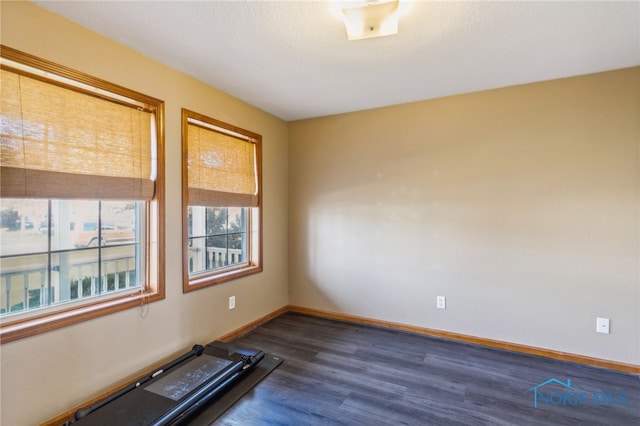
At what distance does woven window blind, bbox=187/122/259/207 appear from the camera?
2.72 m

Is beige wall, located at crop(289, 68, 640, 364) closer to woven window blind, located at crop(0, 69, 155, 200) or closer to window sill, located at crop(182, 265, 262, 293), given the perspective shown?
window sill, located at crop(182, 265, 262, 293)

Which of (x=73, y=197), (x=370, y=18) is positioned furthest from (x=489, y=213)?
(x=73, y=197)

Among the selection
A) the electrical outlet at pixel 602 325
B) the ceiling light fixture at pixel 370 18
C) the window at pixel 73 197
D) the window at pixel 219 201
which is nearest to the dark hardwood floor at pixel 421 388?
the electrical outlet at pixel 602 325

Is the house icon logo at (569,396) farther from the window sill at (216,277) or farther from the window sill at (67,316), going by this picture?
the window sill at (67,316)

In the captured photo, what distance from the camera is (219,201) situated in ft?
9.77

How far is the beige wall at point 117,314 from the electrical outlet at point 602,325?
3.12m

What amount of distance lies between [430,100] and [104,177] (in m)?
2.93

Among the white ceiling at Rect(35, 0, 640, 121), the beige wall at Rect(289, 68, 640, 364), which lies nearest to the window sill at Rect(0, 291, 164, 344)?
the white ceiling at Rect(35, 0, 640, 121)

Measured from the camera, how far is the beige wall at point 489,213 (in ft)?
8.23

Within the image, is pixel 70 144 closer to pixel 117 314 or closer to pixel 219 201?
pixel 117 314

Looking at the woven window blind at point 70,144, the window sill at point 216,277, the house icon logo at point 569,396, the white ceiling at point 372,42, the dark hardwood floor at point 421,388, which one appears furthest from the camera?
the window sill at point 216,277

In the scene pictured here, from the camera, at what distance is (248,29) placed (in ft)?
6.46

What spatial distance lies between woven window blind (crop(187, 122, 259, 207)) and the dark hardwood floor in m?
1.43

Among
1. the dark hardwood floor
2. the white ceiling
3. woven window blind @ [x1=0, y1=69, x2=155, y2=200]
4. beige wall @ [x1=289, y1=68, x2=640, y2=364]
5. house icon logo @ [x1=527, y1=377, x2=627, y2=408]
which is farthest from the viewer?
beige wall @ [x1=289, y1=68, x2=640, y2=364]
